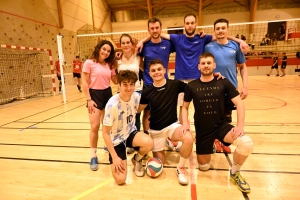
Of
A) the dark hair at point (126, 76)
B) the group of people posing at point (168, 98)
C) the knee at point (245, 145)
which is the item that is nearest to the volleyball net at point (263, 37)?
the group of people posing at point (168, 98)

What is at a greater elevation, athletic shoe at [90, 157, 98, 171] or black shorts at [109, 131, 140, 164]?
black shorts at [109, 131, 140, 164]

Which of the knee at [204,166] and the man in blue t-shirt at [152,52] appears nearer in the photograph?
the knee at [204,166]

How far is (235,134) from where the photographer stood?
2186mm

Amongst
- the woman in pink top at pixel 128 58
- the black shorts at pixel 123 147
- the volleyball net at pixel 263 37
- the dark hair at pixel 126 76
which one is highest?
the volleyball net at pixel 263 37

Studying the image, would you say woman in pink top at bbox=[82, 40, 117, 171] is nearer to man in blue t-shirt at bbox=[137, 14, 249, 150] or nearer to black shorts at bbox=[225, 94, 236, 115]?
man in blue t-shirt at bbox=[137, 14, 249, 150]

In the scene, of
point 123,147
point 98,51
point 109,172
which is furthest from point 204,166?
point 98,51

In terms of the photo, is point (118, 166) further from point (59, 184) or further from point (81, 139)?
point (81, 139)

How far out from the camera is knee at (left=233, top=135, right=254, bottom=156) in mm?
2058

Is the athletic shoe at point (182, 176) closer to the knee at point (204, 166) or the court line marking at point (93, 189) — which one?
the knee at point (204, 166)

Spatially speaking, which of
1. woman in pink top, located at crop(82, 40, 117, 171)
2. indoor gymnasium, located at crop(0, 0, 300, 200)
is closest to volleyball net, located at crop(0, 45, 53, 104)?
indoor gymnasium, located at crop(0, 0, 300, 200)

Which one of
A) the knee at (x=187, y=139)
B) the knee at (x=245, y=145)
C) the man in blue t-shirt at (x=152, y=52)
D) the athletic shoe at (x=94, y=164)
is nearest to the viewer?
the knee at (x=245, y=145)

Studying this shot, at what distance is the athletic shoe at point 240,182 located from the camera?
6.79ft

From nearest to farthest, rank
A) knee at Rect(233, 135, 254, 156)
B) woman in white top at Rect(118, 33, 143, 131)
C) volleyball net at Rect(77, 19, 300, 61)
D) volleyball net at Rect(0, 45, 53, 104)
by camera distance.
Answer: knee at Rect(233, 135, 254, 156) → woman in white top at Rect(118, 33, 143, 131) → volleyball net at Rect(0, 45, 53, 104) → volleyball net at Rect(77, 19, 300, 61)

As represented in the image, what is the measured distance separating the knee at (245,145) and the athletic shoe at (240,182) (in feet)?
0.89
